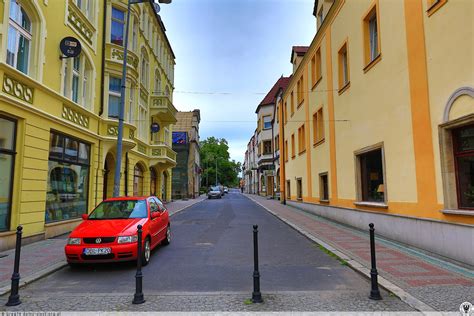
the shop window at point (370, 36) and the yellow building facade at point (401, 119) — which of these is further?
the shop window at point (370, 36)

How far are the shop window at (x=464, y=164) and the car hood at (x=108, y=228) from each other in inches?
286

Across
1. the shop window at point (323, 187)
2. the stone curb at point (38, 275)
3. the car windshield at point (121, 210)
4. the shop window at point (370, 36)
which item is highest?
the shop window at point (370, 36)

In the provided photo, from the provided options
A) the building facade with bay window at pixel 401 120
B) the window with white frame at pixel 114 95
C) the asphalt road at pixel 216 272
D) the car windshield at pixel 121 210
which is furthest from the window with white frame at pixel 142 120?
the car windshield at pixel 121 210

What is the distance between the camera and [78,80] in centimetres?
1348

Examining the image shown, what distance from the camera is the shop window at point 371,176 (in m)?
11.4

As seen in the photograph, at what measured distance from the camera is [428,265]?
6.96 m

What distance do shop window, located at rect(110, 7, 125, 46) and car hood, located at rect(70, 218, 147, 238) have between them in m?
12.1

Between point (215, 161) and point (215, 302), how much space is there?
252 ft

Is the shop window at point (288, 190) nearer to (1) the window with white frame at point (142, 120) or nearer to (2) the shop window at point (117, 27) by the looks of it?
→ (1) the window with white frame at point (142, 120)

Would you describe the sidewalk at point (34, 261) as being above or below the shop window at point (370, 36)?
below

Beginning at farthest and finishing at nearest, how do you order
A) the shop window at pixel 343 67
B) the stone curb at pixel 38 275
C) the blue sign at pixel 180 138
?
the blue sign at pixel 180 138 < the shop window at pixel 343 67 < the stone curb at pixel 38 275

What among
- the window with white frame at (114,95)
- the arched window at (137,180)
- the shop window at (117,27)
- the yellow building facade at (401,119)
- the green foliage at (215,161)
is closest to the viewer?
the yellow building facade at (401,119)

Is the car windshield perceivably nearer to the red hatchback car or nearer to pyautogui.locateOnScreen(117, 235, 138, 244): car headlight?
the red hatchback car

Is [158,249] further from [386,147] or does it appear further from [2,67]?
[386,147]
